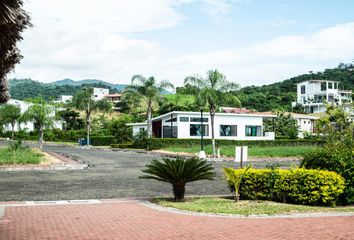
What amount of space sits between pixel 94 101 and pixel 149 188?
160ft

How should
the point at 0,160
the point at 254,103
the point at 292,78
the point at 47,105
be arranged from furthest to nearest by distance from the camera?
the point at 292,78
the point at 254,103
the point at 47,105
the point at 0,160

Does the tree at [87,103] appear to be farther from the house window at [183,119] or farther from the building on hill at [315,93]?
the building on hill at [315,93]

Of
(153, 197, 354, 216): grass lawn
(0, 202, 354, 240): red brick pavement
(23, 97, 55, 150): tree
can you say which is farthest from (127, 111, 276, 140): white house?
(0, 202, 354, 240): red brick pavement

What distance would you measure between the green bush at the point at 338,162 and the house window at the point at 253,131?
39985mm

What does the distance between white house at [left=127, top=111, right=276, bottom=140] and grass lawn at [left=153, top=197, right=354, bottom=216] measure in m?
37.2

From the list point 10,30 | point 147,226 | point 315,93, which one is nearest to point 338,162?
point 147,226

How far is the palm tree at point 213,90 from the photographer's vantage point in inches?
1474

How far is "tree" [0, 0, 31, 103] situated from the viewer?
245 inches

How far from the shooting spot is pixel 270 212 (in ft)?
35.9

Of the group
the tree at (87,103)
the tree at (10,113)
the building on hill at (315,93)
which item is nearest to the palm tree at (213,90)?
the tree at (87,103)

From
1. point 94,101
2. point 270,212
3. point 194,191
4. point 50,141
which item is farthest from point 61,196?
point 50,141

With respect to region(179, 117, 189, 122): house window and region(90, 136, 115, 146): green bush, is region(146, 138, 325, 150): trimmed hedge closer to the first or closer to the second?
region(179, 117, 189, 122): house window

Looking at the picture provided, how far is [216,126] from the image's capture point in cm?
5169

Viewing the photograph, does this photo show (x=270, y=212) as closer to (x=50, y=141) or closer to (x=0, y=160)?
(x=0, y=160)
